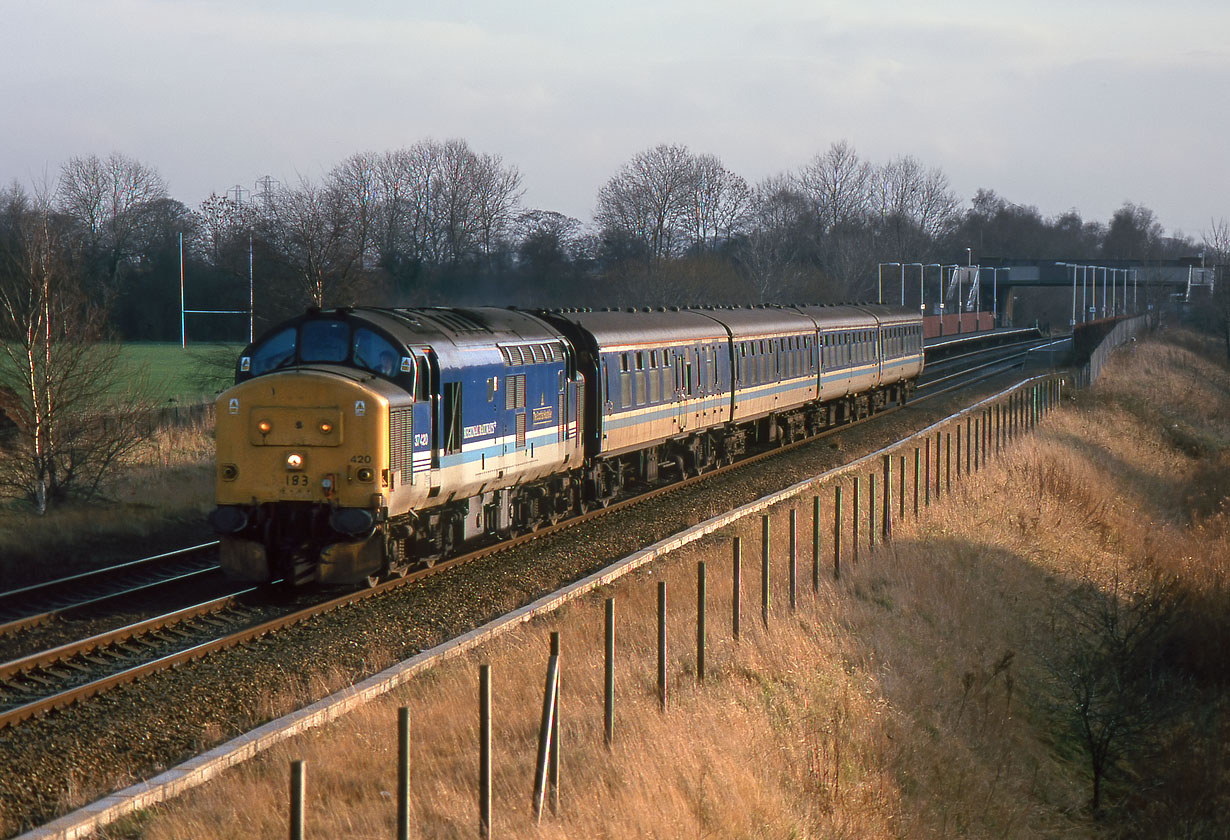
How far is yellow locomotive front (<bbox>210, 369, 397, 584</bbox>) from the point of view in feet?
45.9

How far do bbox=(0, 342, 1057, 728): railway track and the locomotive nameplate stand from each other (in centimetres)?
180

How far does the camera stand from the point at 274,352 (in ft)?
49.5

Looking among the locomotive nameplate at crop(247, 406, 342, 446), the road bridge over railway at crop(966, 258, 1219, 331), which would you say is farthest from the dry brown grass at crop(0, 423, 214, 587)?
the road bridge over railway at crop(966, 258, 1219, 331)

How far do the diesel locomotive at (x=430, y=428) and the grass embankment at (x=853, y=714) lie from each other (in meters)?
2.56

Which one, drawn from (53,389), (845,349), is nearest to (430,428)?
(53,389)

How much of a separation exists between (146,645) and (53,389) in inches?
451

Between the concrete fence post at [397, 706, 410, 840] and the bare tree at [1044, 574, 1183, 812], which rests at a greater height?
the concrete fence post at [397, 706, 410, 840]

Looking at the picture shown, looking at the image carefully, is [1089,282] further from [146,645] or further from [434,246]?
[146,645]

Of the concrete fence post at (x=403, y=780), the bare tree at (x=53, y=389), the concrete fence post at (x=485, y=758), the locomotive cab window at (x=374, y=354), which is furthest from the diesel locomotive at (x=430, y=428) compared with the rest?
the bare tree at (x=53, y=389)

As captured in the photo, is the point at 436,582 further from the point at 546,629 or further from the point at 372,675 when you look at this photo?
the point at 372,675

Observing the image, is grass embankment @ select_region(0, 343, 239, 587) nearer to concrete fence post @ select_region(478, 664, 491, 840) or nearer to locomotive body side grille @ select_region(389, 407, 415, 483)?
Result: locomotive body side grille @ select_region(389, 407, 415, 483)

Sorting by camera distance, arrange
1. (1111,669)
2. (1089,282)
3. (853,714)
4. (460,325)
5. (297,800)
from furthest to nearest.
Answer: (1089,282) → (1111,669) → (460,325) → (853,714) → (297,800)

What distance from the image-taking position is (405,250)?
51625mm

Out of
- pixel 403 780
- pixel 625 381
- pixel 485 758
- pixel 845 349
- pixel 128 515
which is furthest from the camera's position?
pixel 845 349
